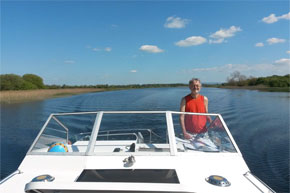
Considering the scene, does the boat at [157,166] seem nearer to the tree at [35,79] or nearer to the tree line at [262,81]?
the tree line at [262,81]

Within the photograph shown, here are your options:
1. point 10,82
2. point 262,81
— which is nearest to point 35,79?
point 10,82

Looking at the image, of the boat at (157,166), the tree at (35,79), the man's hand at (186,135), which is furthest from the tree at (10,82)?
the man's hand at (186,135)

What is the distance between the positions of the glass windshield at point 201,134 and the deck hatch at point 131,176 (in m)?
0.59

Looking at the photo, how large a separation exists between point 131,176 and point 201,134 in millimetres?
1381

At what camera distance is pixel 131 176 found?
204 centimetres

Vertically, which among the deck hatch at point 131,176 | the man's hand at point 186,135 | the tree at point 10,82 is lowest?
the deck hatch at point 131,176

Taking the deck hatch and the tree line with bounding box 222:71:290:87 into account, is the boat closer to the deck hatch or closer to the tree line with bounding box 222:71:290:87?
the deck hatch

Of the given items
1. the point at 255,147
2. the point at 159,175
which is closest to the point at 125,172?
the point at 159,175

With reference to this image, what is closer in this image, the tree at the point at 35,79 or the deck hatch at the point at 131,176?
the deck hatch at the point at 131,176

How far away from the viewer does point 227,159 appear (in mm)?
2402

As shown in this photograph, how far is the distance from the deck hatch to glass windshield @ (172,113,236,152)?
0.59 metres

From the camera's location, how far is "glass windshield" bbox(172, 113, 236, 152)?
2.66m

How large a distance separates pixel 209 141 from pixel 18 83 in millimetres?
53709

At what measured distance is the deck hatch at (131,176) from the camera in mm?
1956
